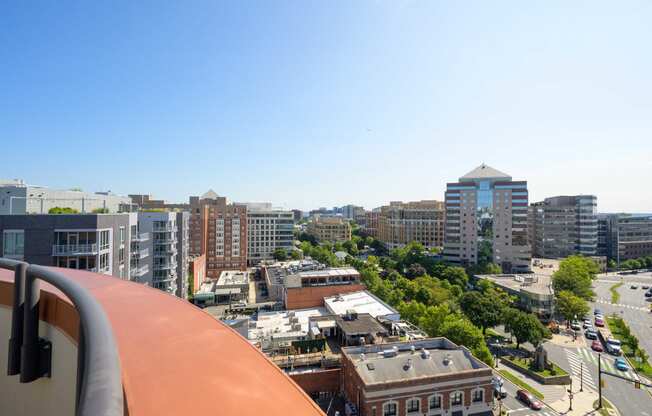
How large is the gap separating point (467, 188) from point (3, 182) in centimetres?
6184

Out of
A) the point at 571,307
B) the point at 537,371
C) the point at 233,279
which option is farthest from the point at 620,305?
the point at 233,279

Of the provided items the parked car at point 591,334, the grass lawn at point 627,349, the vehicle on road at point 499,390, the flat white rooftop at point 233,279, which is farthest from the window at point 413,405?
the flat white rooftop at point 233,279

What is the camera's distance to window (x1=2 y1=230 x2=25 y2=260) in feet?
50.1

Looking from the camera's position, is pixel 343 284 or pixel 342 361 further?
pixel 343 284

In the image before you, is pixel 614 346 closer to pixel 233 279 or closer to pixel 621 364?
pixel 621 364

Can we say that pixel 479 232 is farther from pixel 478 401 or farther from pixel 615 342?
pixel 478 401

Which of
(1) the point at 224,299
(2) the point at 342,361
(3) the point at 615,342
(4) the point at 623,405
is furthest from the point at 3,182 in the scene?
(3) the point at 615,342

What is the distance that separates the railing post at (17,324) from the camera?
2434 millimetres

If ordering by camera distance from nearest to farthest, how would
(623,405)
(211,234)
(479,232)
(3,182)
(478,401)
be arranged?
(478,401)
(623,405)
(3,182)
(211,234)
(479,232)

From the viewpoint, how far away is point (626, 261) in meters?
64.9

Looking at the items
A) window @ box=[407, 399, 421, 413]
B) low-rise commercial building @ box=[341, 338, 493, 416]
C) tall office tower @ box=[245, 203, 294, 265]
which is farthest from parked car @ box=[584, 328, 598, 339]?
tall office tower @ box=[245, 203, 294, 265]

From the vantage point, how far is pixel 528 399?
20.0m

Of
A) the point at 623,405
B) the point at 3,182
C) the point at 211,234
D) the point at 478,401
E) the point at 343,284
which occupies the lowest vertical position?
the point at 623,405

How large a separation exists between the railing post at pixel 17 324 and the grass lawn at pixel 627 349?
34.4 m
